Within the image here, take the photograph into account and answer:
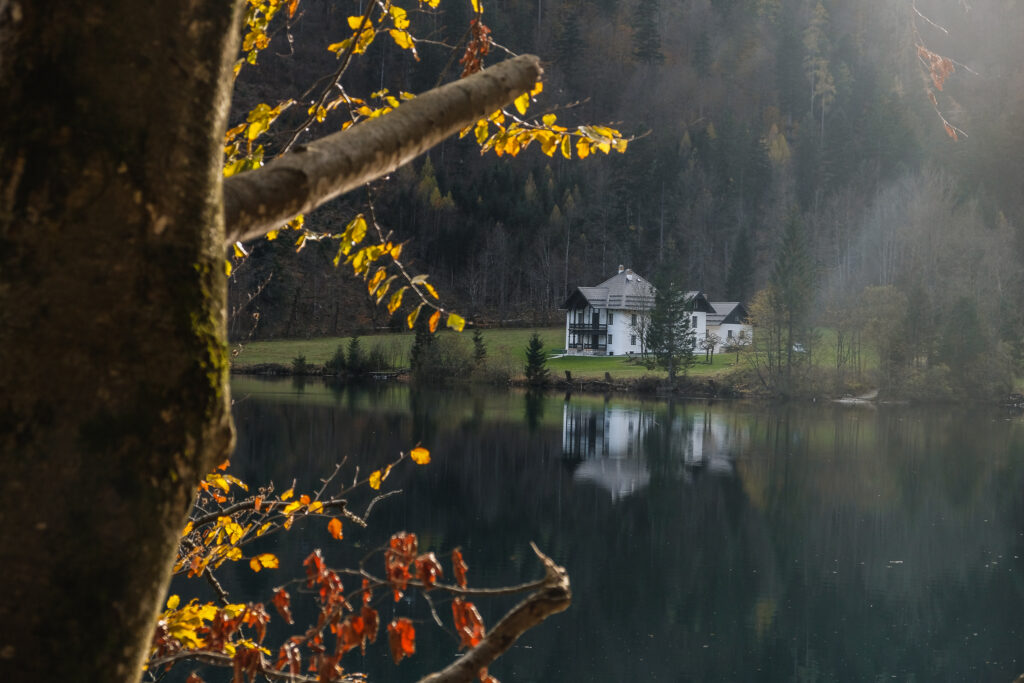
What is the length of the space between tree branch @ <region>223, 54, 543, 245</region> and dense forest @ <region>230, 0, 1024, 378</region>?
5526cm

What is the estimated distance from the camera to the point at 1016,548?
21047 millimetres

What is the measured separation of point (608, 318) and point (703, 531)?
143 feet

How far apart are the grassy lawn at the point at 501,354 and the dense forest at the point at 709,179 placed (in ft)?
8.77

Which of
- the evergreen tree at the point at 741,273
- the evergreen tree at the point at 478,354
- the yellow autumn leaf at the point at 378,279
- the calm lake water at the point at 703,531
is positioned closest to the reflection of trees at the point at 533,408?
the calm lake water at the point at 703,531

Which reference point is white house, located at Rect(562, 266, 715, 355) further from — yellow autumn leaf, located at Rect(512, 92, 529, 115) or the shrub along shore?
yellow autumn leaf, located at Rect(512, 92, 529, 115)

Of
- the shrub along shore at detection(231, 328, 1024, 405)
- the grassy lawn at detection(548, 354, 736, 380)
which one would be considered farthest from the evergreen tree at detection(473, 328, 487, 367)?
the grassy lawn at detection(548, 354, 736, 380)

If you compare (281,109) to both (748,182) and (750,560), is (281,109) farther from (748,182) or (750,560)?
(748,182)

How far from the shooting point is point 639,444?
109 feet

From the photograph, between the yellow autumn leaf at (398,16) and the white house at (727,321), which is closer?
the yellow autumn leaf at (398,16)

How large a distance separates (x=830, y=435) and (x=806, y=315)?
704 inches

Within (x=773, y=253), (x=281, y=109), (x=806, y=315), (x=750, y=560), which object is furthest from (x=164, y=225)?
(x=773, y=253)

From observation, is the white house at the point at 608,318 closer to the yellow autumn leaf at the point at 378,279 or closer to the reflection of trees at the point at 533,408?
the reflection of trees at the point at 533,408

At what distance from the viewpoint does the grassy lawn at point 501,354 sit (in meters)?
56.8

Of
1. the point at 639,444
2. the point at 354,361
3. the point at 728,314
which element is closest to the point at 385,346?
the point at 354,361
